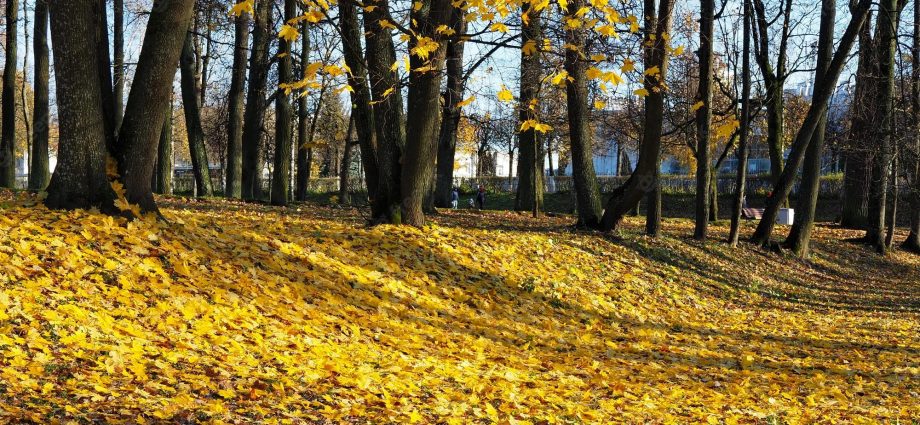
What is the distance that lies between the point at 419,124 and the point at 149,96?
3.57m

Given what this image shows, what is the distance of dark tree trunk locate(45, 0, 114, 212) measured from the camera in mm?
7449

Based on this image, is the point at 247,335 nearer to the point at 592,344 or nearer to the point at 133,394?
the point at 133,394

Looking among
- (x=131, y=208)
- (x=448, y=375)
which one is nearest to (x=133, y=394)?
(x=448, y=375)

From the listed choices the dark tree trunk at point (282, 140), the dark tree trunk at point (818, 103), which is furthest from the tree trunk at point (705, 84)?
the dark tree trunk at point (282, 140)

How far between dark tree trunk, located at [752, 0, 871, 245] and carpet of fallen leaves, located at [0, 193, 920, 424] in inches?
186

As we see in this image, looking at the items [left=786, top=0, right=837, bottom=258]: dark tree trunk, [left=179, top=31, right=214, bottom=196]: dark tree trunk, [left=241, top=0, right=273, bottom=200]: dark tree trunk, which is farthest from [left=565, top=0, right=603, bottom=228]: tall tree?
[left=179, top=31, right=214, bottom=196]: dark tree trunk

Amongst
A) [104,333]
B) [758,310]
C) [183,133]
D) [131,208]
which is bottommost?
[758,310]

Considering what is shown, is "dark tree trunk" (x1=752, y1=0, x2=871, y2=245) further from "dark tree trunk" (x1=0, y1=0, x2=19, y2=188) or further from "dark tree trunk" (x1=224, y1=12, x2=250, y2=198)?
"dark tree trunk" (x1=0, y1=0, x2=19, y2=188)

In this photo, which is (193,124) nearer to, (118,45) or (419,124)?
(118,45)

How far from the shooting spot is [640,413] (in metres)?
5.62

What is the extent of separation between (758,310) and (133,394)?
1011 centimetres

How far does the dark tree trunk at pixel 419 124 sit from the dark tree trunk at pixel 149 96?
3048 millimetres

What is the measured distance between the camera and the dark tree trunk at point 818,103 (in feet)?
50.1

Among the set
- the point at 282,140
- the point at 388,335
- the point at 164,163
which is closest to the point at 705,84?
the point at 282,140
